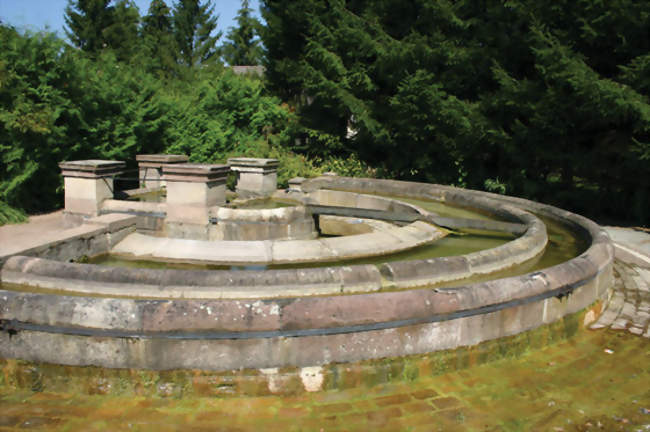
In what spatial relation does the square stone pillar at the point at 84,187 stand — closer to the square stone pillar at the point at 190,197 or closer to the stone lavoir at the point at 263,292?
the stone lavoir at the point at 263,292

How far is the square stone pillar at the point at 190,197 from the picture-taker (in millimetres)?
8211

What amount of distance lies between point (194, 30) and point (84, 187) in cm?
3879

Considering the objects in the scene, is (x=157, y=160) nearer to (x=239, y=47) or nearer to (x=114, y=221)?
(x=114, y=221)

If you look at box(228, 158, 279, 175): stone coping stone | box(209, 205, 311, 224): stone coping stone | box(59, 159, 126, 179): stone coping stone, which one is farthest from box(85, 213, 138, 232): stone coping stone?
box(228, 158, 279, 175): stone coping stone

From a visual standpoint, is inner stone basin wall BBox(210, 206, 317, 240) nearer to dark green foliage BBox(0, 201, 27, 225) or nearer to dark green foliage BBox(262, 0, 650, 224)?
dark green foliage BBox(0, 201, 27, 225)

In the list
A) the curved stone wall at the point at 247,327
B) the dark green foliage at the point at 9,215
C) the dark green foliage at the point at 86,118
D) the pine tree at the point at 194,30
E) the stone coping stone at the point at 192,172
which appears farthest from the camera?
the pine tree at the point at 194,30

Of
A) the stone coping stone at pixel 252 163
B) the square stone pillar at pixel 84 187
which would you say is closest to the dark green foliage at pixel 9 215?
the square stone pillar at pixel 84 187

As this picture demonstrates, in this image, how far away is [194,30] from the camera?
43.8 metres

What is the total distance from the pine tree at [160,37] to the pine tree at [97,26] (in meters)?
1.76

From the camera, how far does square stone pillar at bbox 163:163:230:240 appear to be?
26.9 feet

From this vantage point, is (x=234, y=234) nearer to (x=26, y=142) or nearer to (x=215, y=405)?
(x=215, y=405)

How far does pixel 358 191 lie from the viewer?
1309 cm

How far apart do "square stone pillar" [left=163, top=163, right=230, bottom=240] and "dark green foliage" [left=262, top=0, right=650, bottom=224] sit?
8248 mm

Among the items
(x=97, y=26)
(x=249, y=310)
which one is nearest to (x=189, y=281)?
(x=249, y=310)
